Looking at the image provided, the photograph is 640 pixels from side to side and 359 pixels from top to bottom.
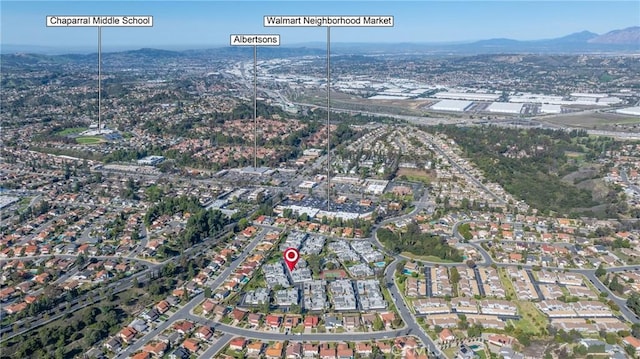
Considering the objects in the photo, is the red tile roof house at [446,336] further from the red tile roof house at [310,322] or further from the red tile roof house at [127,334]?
the red tile roof house at [127,334]

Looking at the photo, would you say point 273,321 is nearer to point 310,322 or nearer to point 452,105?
point 310,322

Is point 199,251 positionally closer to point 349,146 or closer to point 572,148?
point 349,146

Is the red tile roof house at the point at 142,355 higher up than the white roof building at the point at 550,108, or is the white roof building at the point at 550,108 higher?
the white roof building at the point at 550,108

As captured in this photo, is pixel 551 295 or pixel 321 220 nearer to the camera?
pixel 551 295

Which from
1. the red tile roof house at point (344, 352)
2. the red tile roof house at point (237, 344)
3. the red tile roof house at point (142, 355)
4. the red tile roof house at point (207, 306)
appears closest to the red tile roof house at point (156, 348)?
the red tile roof house at point (142, 355)

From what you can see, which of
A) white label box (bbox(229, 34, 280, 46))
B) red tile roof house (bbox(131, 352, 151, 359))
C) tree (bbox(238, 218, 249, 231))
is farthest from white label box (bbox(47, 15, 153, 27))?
tree (bbox(238, 218, 249, 231))

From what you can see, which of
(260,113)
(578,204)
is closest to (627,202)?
(578,204)
